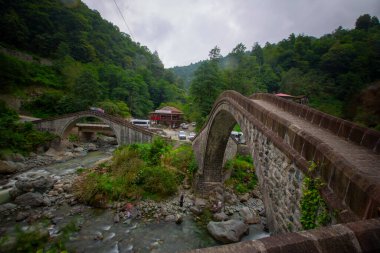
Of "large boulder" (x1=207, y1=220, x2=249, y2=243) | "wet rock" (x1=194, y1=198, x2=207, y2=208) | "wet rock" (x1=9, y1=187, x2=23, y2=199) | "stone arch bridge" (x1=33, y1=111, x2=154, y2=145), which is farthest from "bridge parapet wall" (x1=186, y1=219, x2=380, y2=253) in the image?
"stone arch bridge" (x1=33, y1=111, x2=154, y2=145)

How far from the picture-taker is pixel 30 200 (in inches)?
420

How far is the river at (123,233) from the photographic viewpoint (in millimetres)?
8438

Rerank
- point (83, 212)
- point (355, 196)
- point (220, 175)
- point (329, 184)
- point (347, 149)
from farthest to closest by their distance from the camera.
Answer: point (220, 175)
point (83, 212)
point (347, 149)
point (329, 184)
point (355, 196)

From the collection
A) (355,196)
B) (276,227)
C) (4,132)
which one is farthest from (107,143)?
(355,196)

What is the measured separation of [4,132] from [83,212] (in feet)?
41.8

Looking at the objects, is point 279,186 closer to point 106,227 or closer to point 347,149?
point 347,149

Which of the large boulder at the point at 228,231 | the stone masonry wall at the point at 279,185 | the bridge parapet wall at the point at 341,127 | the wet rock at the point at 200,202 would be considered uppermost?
the bridge parapet wall at the point at 341,127

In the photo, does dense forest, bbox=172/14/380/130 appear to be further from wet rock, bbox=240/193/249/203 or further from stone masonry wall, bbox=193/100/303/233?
stone masonry wall, bbox=193/100/303/233

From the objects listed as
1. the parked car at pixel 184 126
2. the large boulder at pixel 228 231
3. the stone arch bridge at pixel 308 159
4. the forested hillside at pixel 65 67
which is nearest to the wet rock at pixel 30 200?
the large boulder at pixel 228 231

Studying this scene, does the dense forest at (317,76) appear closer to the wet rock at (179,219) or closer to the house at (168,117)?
the house at (168,117)

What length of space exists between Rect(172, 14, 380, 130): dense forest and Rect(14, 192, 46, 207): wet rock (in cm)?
1624

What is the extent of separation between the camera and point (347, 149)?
3188mm

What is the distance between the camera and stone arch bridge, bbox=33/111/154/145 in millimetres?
19681

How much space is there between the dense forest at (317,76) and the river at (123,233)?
14.2m
